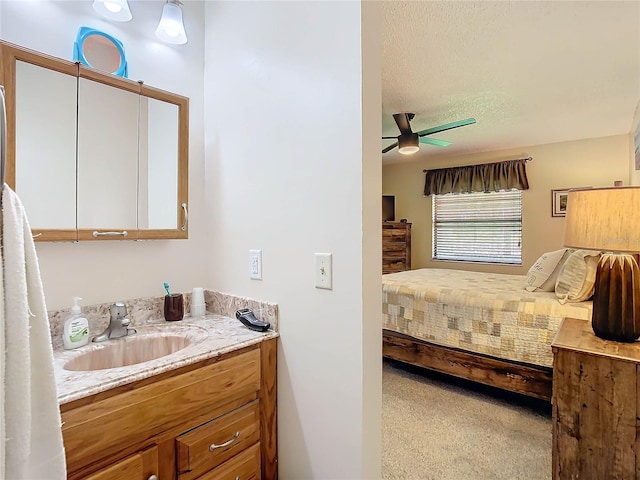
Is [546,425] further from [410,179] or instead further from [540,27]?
[410,179]

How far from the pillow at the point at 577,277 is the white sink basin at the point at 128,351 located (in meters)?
2.48

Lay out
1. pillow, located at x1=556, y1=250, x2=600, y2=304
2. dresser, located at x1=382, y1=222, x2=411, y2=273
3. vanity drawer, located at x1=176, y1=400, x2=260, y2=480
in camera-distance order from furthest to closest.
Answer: dresser, located at x1=382, y1=222, x2=411, y2=273 → pillow, located at x1=556, y1=250, x2=600, y2=304 → vanity drawer, located at x1=176, y1=400, x2=260, y2=480

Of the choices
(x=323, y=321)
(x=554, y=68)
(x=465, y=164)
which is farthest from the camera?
(x=465, y=164)

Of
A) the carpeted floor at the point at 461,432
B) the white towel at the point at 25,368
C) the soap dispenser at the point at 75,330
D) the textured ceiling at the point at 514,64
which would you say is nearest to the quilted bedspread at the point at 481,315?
the carpeted floor at the point at 461,432

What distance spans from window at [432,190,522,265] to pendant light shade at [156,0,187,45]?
4587 mm

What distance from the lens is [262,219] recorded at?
1445mm

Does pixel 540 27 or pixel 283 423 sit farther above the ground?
pixel 540 27

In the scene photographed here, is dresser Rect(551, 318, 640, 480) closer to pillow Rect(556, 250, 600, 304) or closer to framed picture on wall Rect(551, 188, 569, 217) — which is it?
pillow Rect(556, 250, 600, 304)

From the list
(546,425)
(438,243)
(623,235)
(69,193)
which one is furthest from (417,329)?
(438,243)

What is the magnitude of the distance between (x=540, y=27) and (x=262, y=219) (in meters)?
1.94

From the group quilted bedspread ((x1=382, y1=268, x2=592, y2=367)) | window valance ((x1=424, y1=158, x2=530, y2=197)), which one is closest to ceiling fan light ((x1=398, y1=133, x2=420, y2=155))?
quilted bedspread ((x1=382, y1=268, x2=592, y2=367))

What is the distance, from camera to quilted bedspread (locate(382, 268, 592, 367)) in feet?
7.64

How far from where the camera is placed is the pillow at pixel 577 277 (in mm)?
2438

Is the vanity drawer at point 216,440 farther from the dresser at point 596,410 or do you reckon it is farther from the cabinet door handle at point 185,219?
the dresser at point 596,410
